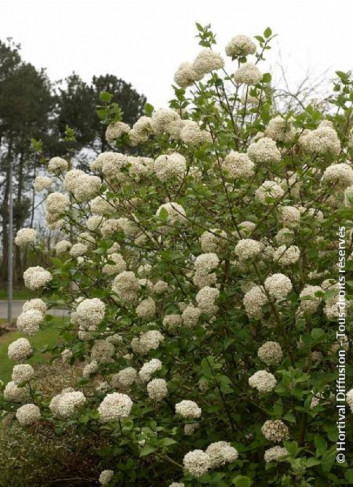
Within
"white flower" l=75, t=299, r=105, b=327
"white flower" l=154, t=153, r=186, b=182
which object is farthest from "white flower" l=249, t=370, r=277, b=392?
"white flower" l=154, t=153, r=186, b=182

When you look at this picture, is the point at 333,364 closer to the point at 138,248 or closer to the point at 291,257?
the point at 291,257

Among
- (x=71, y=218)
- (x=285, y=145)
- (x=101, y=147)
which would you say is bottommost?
(x=71, y=218)

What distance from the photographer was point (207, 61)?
360 cm

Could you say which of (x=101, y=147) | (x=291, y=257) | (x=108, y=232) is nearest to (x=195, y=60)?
(x=108, y=232)

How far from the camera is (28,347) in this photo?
138 inches

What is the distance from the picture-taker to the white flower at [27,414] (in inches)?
136

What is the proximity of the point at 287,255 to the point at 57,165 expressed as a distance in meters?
1.68

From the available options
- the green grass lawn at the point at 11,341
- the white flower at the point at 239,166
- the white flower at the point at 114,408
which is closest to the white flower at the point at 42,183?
the white flower at the point at 239,166

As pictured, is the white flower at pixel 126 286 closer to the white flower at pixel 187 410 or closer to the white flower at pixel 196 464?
the white flower at pixel 187 410

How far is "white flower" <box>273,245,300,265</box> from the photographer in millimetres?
3029

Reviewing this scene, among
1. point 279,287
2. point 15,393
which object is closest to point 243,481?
point 279,287

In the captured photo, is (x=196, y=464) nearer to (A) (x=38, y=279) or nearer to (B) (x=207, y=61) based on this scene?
(A) (x=38, y=279)

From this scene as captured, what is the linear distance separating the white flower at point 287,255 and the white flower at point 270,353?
41cm

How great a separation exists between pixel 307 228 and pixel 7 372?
6.73 meters
